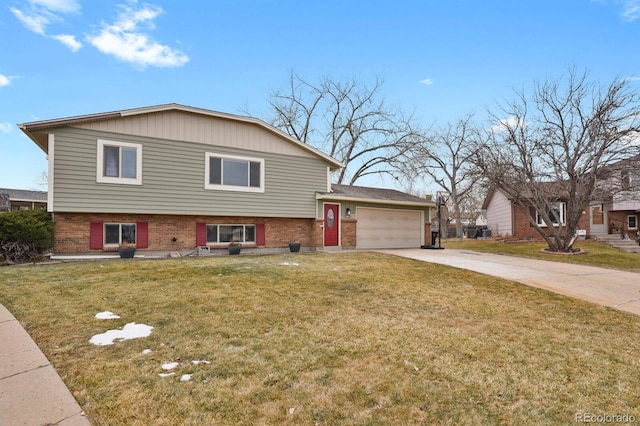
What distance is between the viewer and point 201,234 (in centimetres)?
1278

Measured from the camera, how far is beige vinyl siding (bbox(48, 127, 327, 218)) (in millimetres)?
10578

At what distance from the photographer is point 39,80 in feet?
49.3

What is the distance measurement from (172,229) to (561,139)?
15822 millimetres

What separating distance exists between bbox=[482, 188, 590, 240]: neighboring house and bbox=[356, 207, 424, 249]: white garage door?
Result: 752 centimetres

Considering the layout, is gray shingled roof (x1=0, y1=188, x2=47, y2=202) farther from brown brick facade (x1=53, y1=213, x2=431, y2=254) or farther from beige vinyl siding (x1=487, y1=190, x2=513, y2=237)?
beige vinyl siding (x1=487, y1=190, x2=513, y2=237)

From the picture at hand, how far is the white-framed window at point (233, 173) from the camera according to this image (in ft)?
41.6

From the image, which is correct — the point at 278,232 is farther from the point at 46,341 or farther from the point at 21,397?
the point at 21,397

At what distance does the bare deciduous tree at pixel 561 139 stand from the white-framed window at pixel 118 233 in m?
14.2

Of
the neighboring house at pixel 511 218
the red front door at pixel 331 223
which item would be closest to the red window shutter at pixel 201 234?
the red front door at pixel 331 223

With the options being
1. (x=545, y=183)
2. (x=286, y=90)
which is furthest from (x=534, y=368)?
(x=286, y=90)

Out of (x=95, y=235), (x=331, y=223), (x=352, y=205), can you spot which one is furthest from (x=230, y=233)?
(x=352, y=205)

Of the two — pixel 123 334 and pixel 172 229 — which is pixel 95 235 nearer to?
pixel 172 229

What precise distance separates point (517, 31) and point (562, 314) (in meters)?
12.3

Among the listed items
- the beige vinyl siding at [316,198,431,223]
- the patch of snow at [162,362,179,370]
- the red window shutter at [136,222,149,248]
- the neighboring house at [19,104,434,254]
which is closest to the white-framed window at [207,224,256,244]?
the neighboring house at [19,104,434,254]
